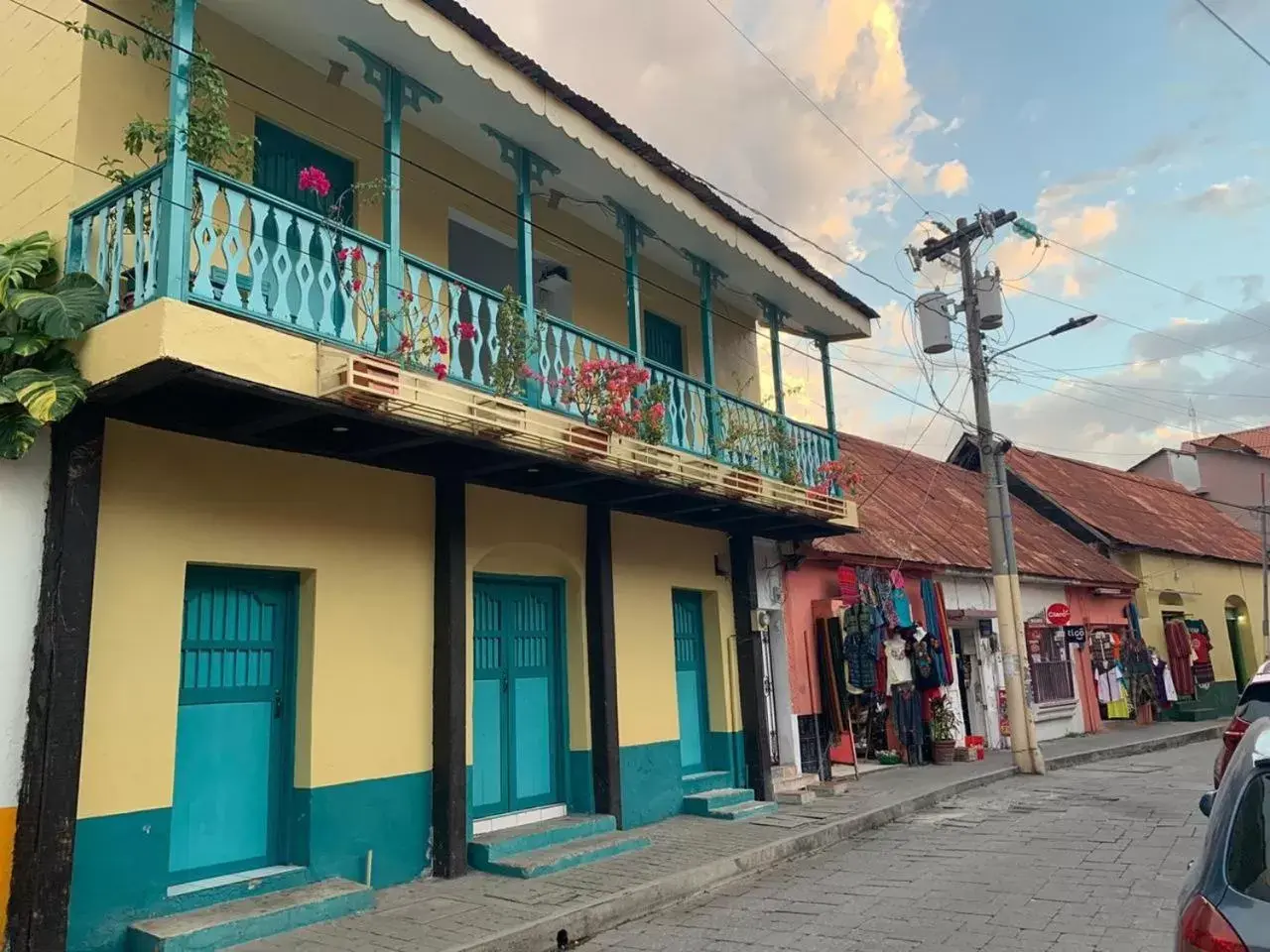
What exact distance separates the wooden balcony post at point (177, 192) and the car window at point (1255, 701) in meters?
8.08

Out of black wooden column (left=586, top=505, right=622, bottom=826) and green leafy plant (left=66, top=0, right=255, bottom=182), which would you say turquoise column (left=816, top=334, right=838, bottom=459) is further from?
green leafy plant (left=66, top=0, right=255, bottom=182)

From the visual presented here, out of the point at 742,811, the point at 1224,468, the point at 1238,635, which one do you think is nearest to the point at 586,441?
the point at 742,811

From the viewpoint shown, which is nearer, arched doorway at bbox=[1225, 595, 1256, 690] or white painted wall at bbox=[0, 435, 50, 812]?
white painted wall at bbox=[0, 435, 50, 812]

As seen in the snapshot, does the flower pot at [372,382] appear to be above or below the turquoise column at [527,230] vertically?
below

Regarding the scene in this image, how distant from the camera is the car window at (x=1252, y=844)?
121 inches

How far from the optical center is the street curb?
626 centimetres

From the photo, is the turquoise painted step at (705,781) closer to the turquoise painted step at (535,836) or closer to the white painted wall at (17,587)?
the turquoise painted step at (535,836)

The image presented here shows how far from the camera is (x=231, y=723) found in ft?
22.3

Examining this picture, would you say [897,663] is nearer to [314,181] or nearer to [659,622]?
[659,622]

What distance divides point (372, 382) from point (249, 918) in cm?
346

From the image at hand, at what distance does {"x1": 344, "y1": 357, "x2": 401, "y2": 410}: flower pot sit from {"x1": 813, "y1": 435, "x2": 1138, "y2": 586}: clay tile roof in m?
8.40

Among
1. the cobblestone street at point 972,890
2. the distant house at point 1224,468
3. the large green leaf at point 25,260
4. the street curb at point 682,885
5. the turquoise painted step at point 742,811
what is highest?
the distant house at point 1224,468

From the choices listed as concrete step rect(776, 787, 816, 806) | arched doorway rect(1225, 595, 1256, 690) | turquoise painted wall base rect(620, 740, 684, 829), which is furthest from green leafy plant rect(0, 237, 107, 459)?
arched doorway rect(1225, 595, 1256, 690)

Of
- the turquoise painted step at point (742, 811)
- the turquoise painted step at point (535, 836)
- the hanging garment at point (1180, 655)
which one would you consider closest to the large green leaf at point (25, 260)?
the turquoise painted step at point (535, 836)
